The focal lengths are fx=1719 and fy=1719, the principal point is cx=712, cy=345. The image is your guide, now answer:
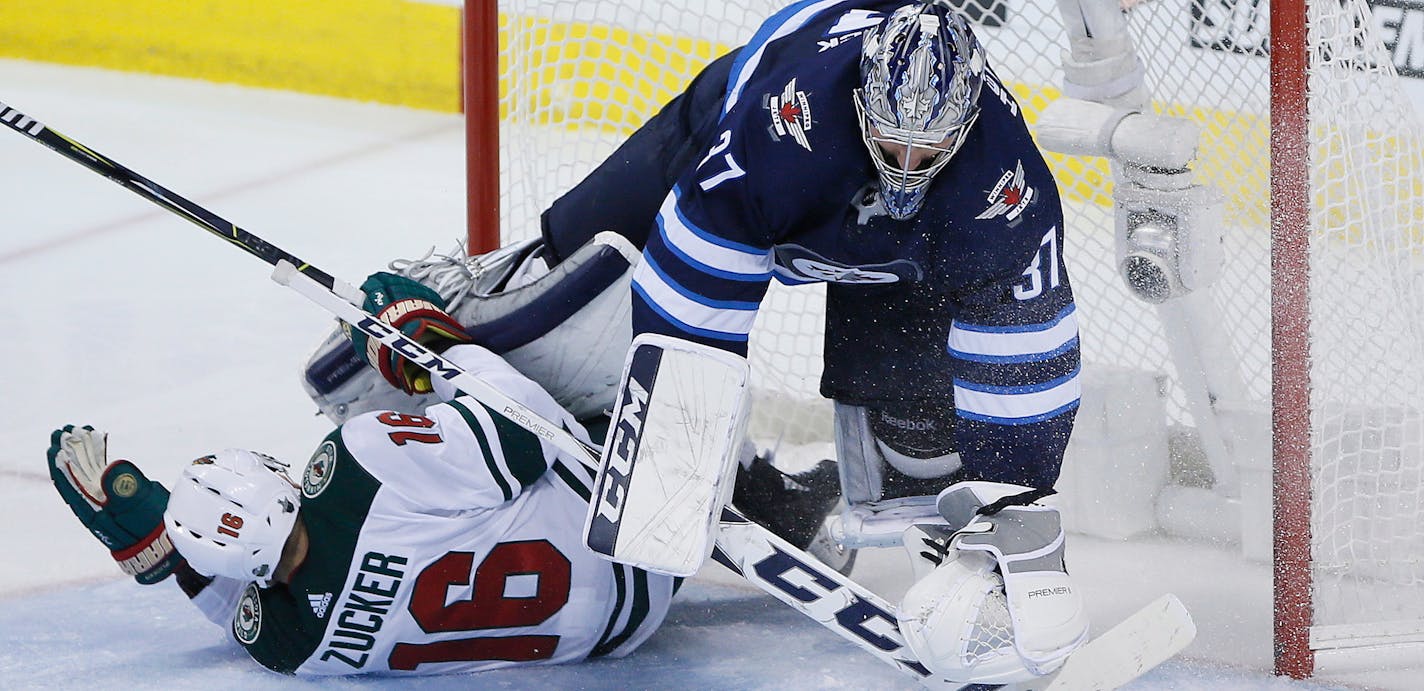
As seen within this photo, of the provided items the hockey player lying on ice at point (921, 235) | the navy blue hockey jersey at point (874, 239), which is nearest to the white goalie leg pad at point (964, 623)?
the hockey player lying on ice at point (921, 235)

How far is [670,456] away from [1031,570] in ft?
1.32

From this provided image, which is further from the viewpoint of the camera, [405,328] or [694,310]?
[405,328]

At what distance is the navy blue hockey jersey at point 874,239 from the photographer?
6.00 ft

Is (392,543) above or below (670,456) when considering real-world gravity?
below

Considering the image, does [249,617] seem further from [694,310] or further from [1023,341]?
[1023,341]

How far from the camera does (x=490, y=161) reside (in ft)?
9.80

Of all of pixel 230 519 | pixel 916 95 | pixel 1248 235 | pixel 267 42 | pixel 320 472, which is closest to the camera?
pixel 916 95

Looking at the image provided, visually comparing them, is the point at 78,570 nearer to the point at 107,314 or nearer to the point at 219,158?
the point at 107,314

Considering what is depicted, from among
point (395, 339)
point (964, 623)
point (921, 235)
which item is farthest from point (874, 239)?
point (395, 339)

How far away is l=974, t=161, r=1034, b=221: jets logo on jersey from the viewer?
1816mm

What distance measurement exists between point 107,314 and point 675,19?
1.48 m

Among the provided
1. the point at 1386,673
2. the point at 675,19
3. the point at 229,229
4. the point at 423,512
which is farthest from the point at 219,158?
the point at 1386,673

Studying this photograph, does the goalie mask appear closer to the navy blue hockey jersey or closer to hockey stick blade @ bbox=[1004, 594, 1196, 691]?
the navy blue hockey jersey

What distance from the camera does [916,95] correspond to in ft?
5.59
